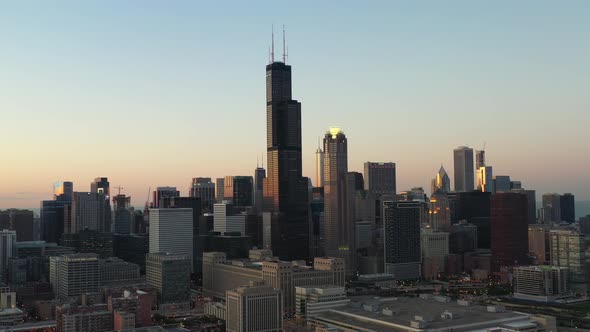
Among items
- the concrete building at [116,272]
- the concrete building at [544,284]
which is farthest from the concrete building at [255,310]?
the concrete building at [544,284]

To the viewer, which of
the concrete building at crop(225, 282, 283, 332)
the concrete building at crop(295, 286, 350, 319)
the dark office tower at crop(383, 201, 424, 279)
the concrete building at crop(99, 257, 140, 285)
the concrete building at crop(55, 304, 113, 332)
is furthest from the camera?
the dark office tower at crop(383, 201, 424, 279)

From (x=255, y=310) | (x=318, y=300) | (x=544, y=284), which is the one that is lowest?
(x=544, y=284)

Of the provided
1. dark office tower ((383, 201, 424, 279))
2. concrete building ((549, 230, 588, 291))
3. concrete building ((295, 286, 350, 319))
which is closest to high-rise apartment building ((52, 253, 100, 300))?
concrete building ((295, 286, 350, 319))

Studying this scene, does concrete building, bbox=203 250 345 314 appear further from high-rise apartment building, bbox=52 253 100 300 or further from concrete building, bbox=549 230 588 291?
concrete building, bbox=549 230 588 291

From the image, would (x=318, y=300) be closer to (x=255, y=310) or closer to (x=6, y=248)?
(x=255, y=310)

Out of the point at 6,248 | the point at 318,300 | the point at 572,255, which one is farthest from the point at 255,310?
the point at 6,248
